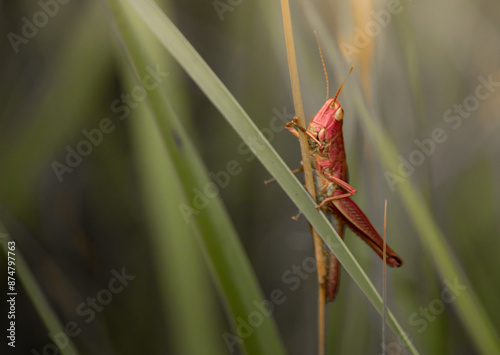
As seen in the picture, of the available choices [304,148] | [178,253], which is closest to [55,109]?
[178,253]

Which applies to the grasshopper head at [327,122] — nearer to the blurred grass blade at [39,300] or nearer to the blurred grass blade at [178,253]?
the blurred grass blade at [178,253]

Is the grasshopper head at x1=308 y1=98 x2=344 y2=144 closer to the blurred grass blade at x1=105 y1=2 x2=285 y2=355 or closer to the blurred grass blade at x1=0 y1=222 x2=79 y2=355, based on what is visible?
the blurred grass blade at x1=105 y1=2 x2=285 y2=355

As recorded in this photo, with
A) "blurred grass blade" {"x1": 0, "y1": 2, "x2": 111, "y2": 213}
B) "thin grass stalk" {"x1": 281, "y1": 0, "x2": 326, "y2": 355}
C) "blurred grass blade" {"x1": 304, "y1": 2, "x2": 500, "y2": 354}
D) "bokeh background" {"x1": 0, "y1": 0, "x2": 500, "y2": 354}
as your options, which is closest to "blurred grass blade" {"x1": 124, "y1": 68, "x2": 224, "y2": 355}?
"bokeh background" {"x1": 0, "y1": 0, "x2": 500, "y2": 354}

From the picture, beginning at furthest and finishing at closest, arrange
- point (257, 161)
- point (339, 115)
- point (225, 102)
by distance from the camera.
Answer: point (257, 161) → point (339, 115) → point (225, 102)

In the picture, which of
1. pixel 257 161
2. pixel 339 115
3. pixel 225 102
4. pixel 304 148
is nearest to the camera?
pixel 225 102

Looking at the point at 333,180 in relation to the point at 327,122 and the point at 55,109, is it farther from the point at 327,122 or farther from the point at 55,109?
the point at 55,109

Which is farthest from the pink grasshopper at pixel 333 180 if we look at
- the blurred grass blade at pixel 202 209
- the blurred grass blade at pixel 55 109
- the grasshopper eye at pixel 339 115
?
the blurred grass blade at pixel 55 109

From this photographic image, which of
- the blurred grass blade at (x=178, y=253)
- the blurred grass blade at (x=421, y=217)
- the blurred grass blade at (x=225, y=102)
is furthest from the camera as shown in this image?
the blurred grass blade at (x=421, y=217)
